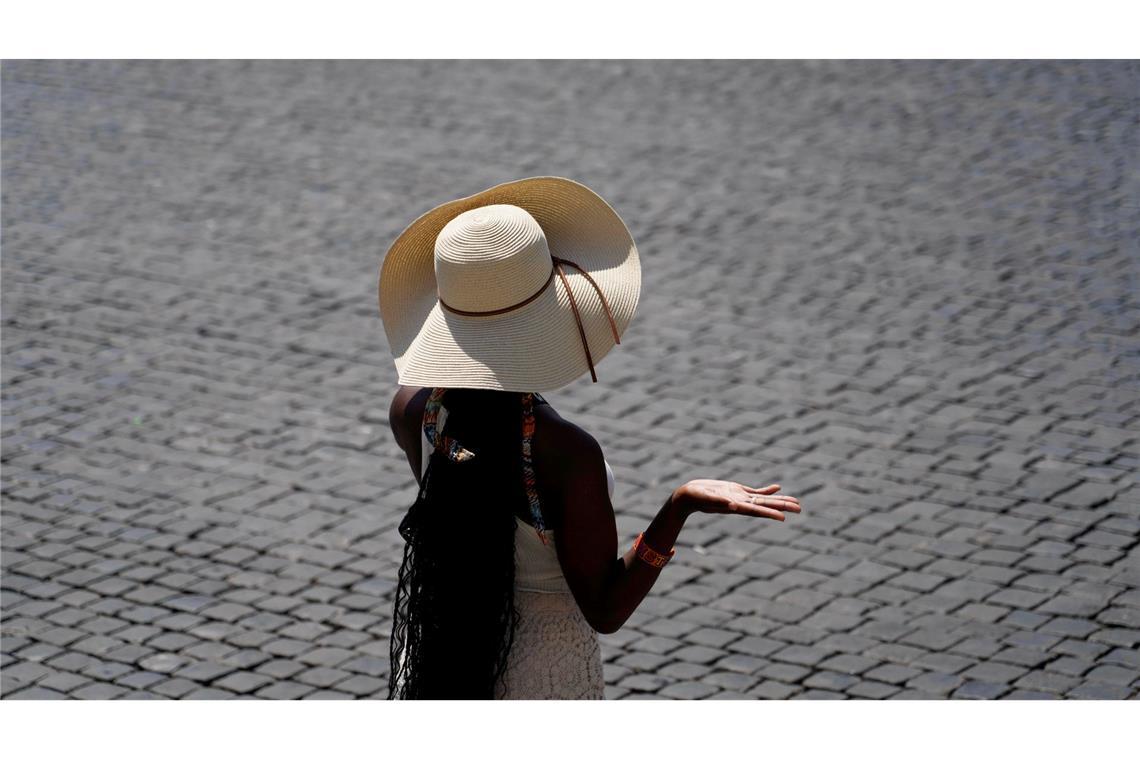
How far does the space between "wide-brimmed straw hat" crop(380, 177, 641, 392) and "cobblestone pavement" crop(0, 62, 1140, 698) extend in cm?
223

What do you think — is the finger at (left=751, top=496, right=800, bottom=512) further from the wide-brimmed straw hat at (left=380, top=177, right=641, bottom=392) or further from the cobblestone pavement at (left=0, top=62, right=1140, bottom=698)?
the cobblestone pavement at (left=0, top=62, right=1140, bottom=698)

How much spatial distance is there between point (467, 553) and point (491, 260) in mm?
605

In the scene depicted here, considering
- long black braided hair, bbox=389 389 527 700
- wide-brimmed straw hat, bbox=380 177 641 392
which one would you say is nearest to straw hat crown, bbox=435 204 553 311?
wide-brimmed straw hat, bbox=380 177 641 392

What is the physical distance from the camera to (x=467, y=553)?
278 cm

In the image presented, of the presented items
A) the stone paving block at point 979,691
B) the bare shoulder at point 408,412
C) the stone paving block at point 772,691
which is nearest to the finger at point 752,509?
the bare shoulder at point 408,412

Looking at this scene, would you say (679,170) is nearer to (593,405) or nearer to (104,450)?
(593,405)

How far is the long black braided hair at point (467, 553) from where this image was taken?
2750 mm

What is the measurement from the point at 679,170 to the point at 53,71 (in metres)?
5.87

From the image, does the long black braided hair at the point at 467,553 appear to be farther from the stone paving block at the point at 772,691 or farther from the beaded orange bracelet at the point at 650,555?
the stone paving block at the point at 772,691

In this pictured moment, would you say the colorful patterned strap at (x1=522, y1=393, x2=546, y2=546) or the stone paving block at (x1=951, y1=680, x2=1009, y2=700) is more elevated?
the colorful patterned strap at (x1=522, y1=393, x2=546, y2=546)

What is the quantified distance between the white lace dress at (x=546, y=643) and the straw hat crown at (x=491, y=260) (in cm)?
27

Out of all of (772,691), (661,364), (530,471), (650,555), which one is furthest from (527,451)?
(661,364)

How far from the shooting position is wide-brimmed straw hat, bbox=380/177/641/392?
9.04 ft

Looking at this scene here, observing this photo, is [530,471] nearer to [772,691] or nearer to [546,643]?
[546,643]
